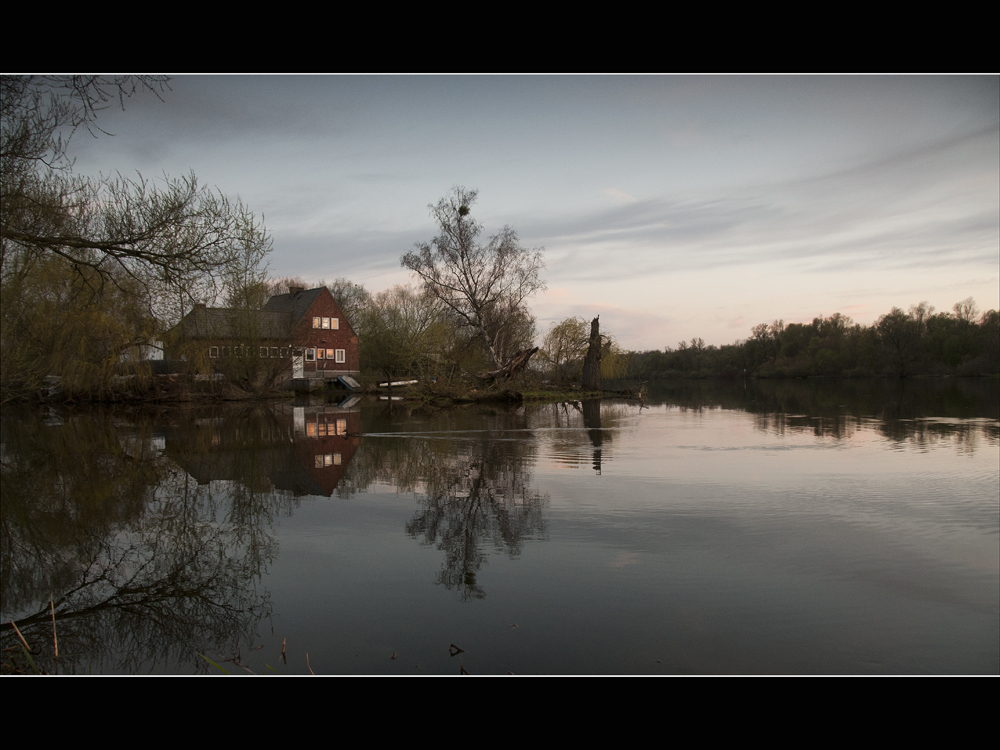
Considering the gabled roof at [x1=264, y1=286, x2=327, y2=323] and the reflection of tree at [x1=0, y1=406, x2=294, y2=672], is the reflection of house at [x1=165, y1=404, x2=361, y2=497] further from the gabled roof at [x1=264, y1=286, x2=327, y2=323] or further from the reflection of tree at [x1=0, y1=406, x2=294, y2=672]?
the gabled roof at [x1=264, y1=286, x2=327, y2=323]

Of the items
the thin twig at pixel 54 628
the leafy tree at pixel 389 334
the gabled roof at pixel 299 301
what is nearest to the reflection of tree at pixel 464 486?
the thin twig at pixel 54 628

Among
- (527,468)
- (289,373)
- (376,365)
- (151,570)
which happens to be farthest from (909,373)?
(151,570)

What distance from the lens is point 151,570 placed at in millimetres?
5480

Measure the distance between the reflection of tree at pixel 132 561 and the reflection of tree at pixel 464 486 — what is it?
154 cm

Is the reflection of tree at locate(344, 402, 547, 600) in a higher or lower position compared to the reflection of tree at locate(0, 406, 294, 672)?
higher

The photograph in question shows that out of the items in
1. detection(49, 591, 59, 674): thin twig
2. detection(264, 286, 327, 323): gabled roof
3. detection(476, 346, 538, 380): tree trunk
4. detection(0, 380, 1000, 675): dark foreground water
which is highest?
detection(264, 286, 327, 323): gabled roof

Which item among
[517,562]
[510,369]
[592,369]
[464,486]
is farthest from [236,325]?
[517,562]

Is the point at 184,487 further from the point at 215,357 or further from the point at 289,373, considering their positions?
the point at 289,373

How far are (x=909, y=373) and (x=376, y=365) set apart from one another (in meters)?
59.3

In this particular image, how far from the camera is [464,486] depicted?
8.77m

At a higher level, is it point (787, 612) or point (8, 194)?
point (8, 194)

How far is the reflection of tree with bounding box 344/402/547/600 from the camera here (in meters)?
5.68

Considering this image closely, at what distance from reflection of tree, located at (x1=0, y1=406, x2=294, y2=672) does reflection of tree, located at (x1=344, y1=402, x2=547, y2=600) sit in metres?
1.54

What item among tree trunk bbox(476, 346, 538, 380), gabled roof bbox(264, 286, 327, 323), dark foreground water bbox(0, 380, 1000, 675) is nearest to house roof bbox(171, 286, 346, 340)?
tree trunk bbox(476, 346, 538, 380)
